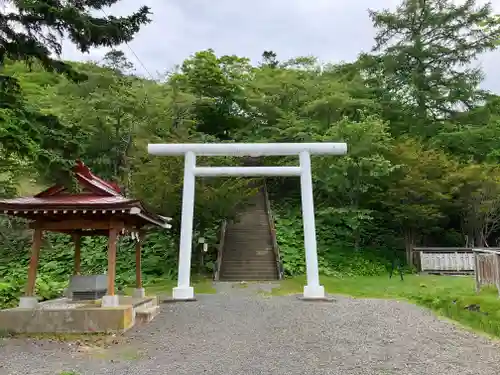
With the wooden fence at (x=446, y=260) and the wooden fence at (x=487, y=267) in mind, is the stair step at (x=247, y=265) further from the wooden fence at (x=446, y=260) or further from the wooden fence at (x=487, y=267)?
the wooden fence at (x=487, y=267)

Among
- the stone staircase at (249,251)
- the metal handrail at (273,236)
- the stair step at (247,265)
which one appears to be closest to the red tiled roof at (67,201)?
the stone staircase at (249,251)

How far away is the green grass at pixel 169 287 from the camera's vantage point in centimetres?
1370

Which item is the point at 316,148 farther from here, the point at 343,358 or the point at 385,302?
the point at 343,358

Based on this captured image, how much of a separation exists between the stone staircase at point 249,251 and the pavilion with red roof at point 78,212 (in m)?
8.07

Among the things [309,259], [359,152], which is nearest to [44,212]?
[309,259]

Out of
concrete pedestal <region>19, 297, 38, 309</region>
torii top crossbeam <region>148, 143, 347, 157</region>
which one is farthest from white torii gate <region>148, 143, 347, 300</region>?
concrete pedestal <region>19, 297, 38, 309</region>

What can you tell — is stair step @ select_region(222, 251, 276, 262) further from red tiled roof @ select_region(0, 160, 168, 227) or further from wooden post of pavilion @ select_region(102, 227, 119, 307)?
wooden post of pavilion @ select_region(102, 227, 119, 307)

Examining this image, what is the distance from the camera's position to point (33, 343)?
7078mm

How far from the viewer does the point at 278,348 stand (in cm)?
651

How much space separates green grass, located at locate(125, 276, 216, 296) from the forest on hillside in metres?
1.27

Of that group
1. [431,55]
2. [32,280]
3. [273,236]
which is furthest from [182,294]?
[431,55]

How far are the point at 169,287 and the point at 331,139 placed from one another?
30.8 ft

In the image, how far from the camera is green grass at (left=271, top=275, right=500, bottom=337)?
8.61 metres

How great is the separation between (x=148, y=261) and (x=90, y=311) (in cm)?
1043
